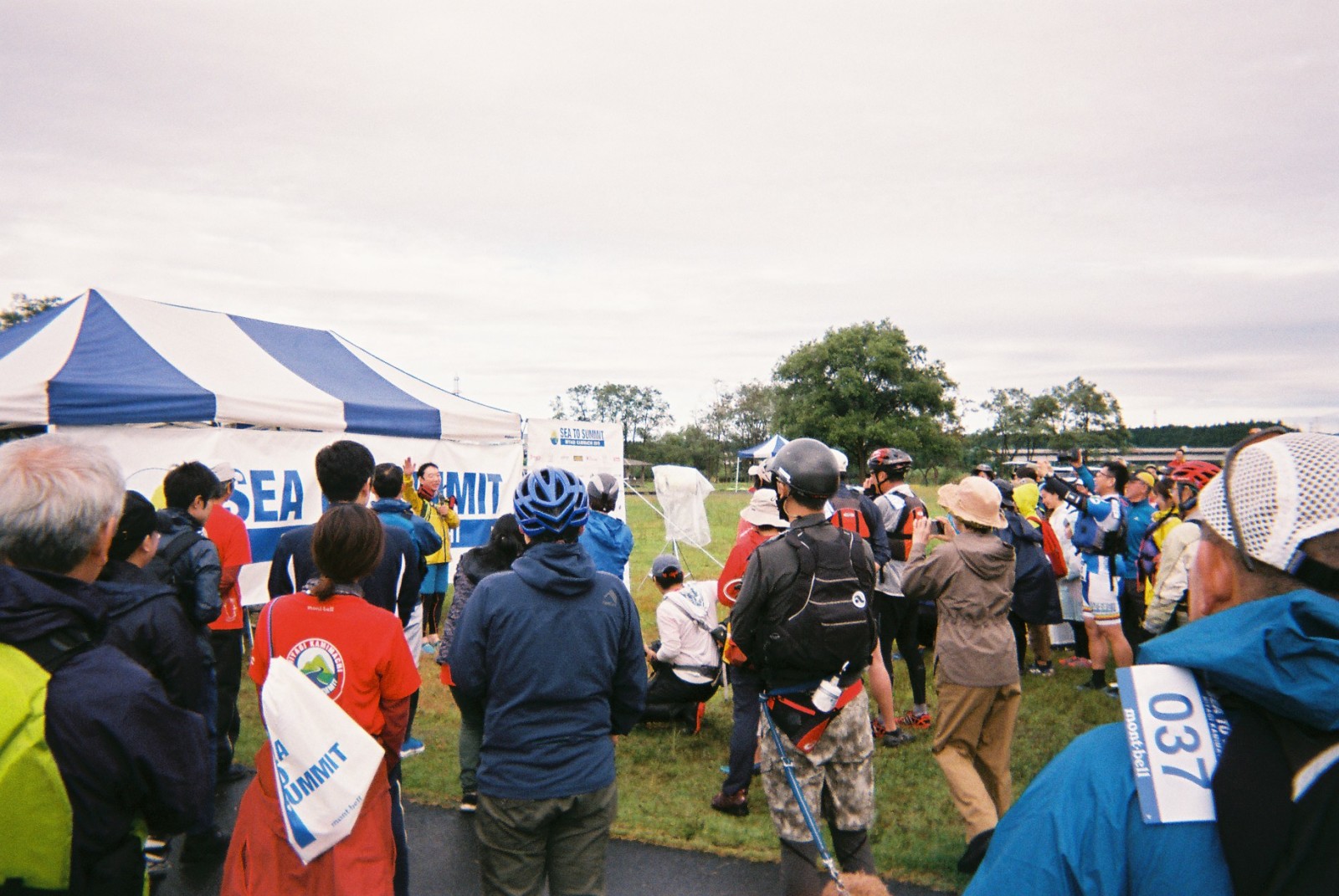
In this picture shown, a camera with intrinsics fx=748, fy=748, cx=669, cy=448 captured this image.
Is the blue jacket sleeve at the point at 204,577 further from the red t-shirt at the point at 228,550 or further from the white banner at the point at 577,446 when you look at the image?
the white banner at the point at 577,446

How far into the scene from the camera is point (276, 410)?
7281mm

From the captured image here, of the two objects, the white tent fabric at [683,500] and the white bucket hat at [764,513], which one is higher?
the white bucket hat at [764,513]

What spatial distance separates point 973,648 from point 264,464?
674cm

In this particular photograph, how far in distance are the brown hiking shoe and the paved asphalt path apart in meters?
0.50

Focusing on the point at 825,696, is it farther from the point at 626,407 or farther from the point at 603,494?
the point at 626,407

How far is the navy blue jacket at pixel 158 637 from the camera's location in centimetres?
231

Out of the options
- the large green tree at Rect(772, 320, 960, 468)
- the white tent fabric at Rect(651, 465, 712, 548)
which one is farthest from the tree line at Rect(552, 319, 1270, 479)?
the white tent fabric at Rect(651, 465, 712, 548)

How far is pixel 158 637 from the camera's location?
2.36 meters

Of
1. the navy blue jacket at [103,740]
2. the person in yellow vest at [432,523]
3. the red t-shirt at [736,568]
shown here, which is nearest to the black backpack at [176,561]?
the navy blue jacket at [103,740]

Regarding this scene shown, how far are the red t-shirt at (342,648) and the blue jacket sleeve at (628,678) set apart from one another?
2.49 feet

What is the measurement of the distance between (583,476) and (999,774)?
715 cm

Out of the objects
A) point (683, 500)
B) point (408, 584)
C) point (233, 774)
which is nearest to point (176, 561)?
point (408, 584)

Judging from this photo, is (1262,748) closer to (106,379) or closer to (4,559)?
(4,559)

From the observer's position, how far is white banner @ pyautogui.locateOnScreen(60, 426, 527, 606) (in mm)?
6379
